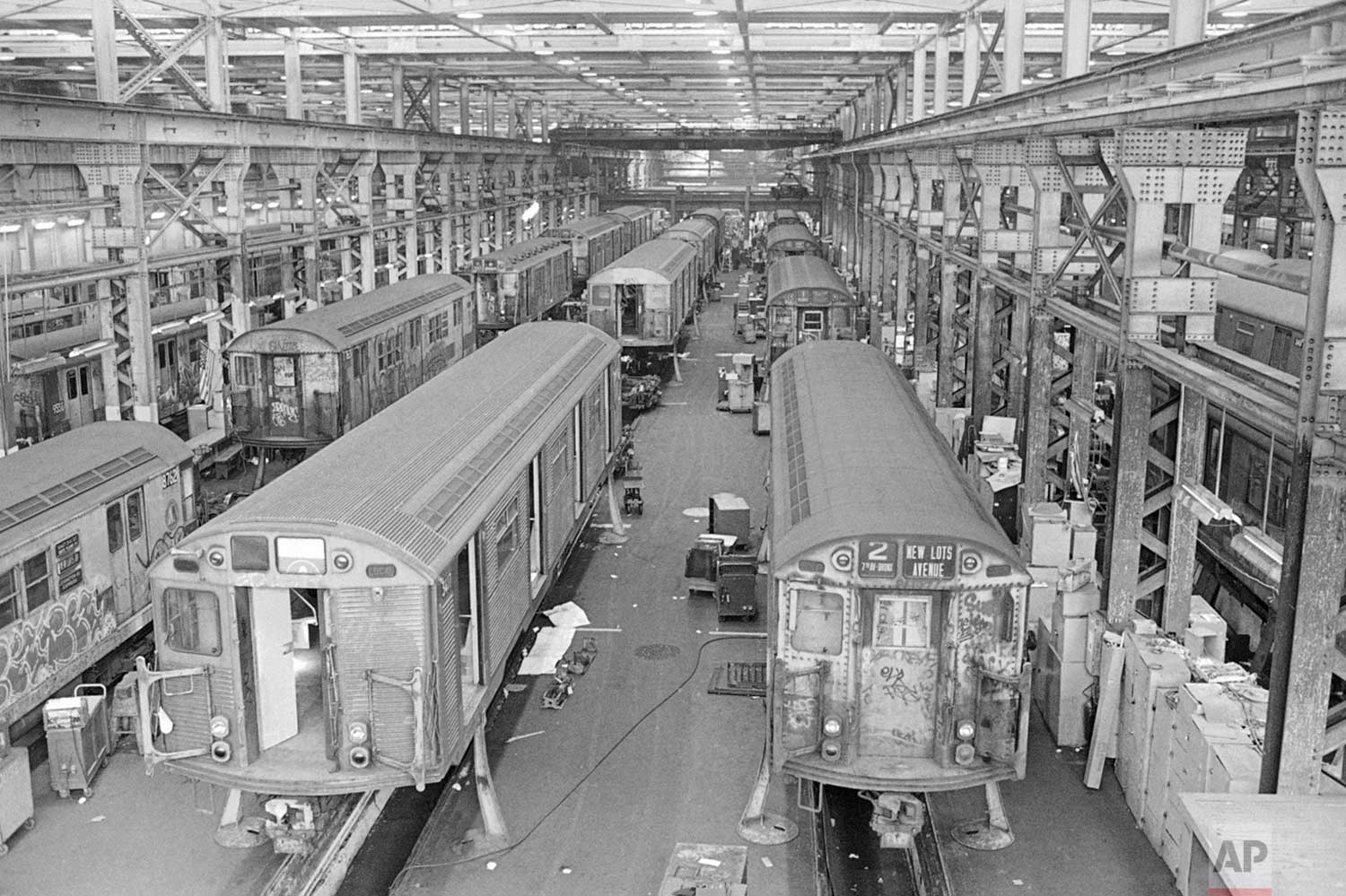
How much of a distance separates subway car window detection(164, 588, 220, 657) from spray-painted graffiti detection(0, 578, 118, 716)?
306 centimetres

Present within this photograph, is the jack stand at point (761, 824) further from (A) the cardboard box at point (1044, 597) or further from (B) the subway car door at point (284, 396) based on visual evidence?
(B) the subway car door at point (284, 396)

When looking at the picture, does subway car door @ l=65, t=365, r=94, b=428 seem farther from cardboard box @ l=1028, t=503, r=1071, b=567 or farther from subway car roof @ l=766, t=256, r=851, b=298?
cardboard box @ l=1028, t=503, r=1071, b=567

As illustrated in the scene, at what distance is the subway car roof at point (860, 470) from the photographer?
31.2ft

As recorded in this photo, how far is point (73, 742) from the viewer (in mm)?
11000

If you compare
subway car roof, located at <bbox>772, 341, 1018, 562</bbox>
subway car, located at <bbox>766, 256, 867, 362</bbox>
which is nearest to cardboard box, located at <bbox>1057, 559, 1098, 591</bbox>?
subway car roof, located at <bbox>772, 341, 1018, 562</bbox>

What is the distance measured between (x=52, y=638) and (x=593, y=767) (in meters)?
5.38

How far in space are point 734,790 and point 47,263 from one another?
20.2 m

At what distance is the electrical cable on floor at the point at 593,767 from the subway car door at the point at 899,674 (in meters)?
2.91

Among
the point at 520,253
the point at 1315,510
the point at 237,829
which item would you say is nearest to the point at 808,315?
the point at 520,253

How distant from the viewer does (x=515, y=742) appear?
12172 millimetres

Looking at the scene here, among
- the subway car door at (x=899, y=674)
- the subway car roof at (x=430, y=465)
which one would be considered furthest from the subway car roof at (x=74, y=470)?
the subway car door at (x=899, y=674)

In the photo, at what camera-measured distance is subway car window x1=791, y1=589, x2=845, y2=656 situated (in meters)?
9.55

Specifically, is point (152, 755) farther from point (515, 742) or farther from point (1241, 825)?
point (1241, 825)

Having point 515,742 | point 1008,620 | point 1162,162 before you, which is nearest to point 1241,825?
point 1008,620
